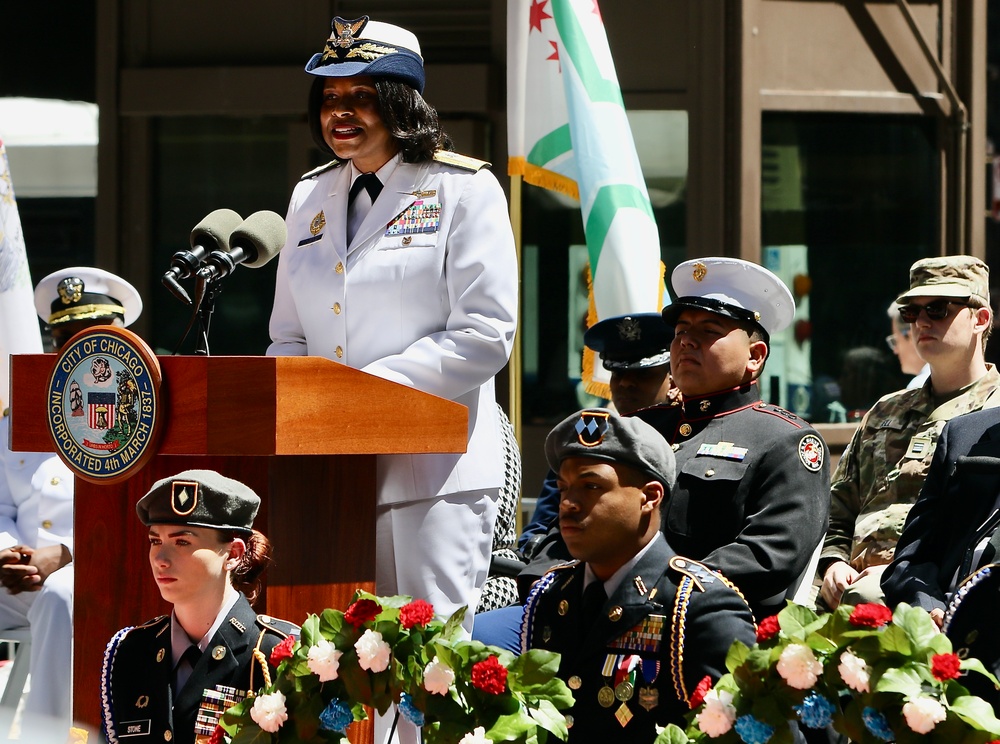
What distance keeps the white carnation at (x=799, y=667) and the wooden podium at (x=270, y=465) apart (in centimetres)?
95

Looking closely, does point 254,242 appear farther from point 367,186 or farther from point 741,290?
point 741,290

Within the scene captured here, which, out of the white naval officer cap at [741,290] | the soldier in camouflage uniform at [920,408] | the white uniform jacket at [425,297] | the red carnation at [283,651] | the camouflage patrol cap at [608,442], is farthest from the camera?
the soldier in camouflage uniform at [920,408]

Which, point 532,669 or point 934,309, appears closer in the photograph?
point 532,669

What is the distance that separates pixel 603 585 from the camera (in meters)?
3.33

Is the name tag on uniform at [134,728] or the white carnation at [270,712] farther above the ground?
the white carnation at [270,712]

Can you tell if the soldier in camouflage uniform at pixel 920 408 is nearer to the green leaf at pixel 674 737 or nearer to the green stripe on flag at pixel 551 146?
the green stripe on flag at pixel 551 146

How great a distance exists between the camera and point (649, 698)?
319 cm

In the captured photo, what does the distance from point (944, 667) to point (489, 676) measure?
743 mm

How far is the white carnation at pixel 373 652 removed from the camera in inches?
106

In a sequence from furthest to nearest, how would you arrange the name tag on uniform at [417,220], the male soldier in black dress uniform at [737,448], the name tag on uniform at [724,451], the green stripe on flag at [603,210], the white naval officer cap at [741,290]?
the green stripe on flag at [603,210] < the white naval officer cap at [741,290] < the name tag on uniform at [724,451] < the male soldier in black dress uniform at [737,448] < the name tag on uniform at [417,220]

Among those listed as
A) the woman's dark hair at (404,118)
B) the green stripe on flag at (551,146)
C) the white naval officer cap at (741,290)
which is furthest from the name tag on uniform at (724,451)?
the green stripe on flag at (551,146)

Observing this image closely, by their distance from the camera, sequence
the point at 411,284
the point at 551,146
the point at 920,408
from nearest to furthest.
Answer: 1. the point at 411,284
2. the point at 920,408
3. the point at 551,146

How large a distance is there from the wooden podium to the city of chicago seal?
0.04 m

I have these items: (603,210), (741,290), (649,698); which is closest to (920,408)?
(741,290)
